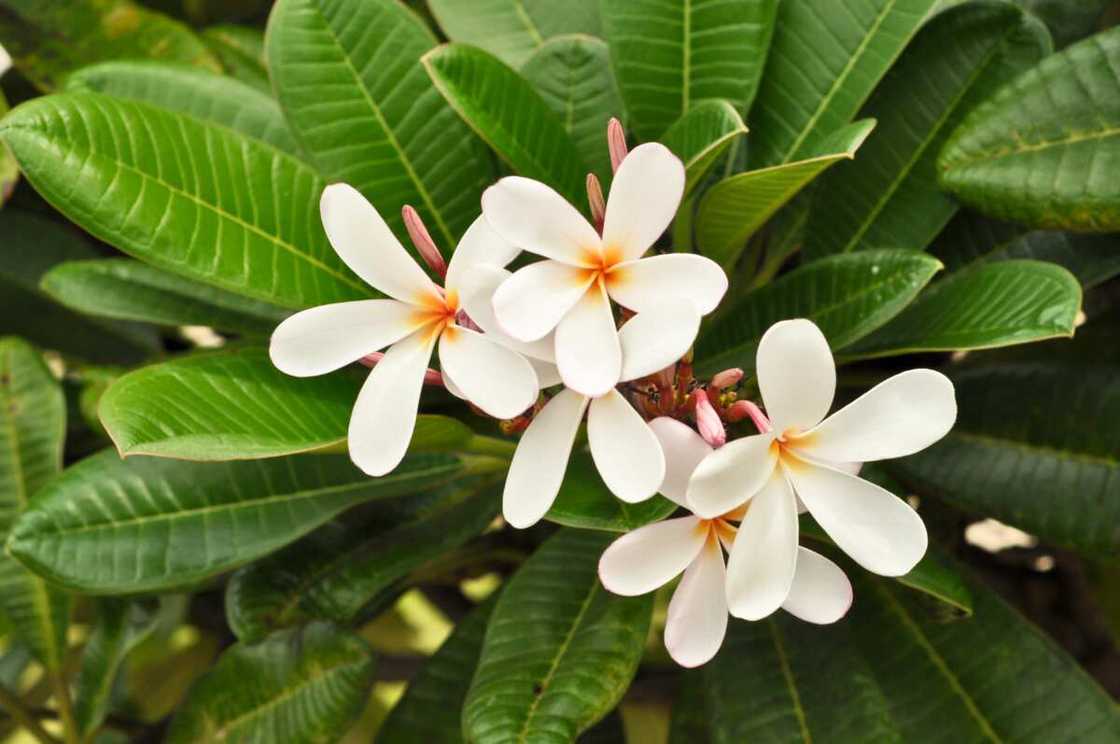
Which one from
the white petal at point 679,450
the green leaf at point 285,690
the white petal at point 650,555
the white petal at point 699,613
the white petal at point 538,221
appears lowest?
the green leaf at point 285,690

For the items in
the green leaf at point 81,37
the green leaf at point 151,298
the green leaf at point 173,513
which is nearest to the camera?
the green leaf at point 173,513

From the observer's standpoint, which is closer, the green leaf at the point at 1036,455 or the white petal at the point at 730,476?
the white petal at the point at 730,476

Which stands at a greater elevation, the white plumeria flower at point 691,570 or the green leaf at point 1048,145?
the green leaf at point 1048,145

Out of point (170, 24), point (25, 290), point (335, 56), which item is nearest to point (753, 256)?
point (335, 56)

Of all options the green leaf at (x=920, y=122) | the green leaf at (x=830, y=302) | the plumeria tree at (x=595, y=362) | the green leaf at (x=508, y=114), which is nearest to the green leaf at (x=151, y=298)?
the plumeria tree at (x=595, y=362)

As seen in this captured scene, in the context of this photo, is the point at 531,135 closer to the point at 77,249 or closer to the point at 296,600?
the point at 296,600

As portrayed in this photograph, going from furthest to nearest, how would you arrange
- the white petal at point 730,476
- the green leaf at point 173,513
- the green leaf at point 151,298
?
the green leaf at point 151,298
the green leaf at point 173,513
the white petal at point 730,476

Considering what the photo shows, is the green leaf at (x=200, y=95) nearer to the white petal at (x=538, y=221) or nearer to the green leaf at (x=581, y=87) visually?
the green leaf at (x=581, y=87)

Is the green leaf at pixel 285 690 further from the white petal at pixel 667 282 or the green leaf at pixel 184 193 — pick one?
the white petal at pixel 667 282
